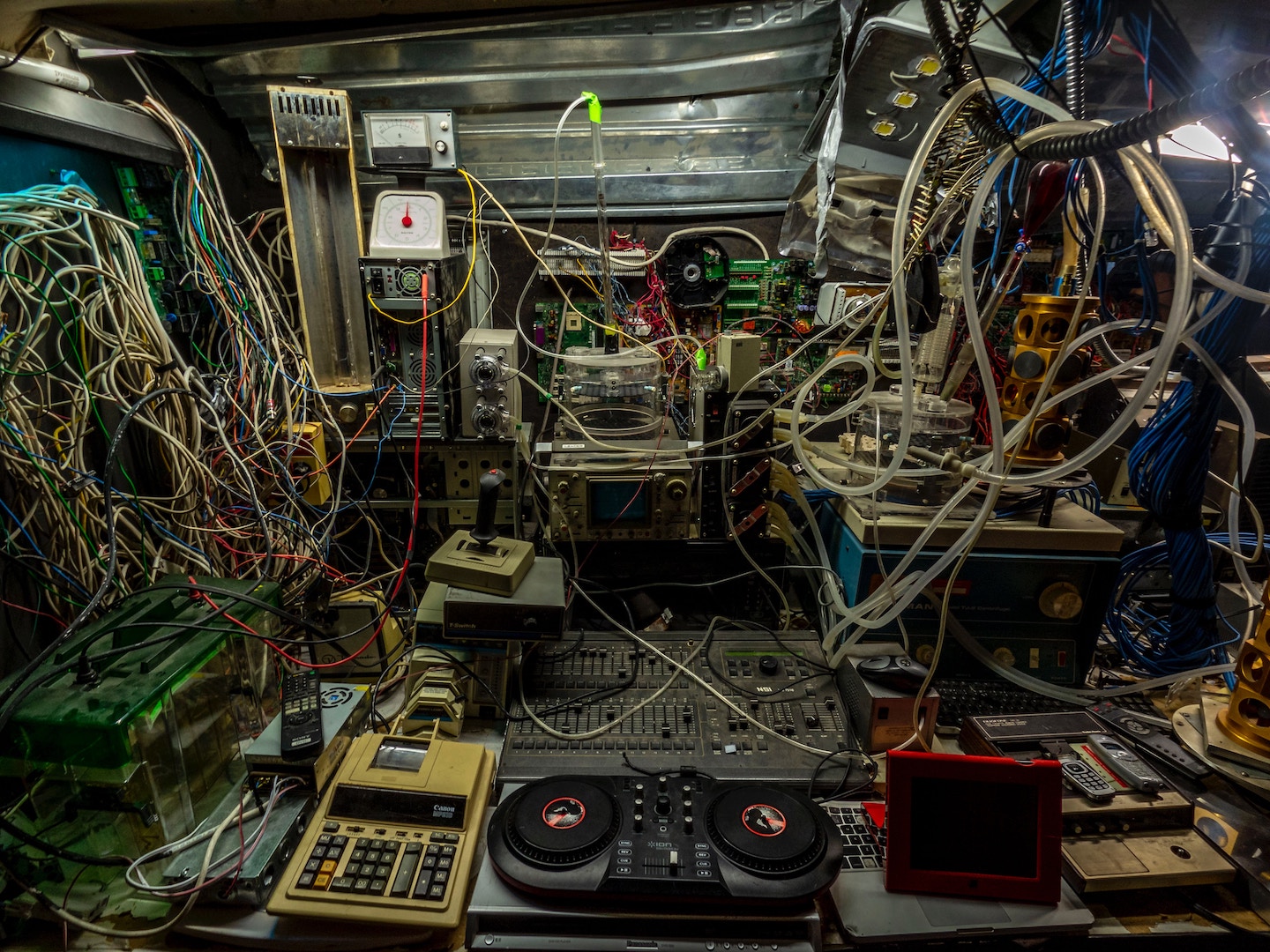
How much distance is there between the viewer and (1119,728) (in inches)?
50.0

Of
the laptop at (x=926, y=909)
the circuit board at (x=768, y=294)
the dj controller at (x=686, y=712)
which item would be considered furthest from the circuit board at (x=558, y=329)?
the laptop at (x=926, y=909)

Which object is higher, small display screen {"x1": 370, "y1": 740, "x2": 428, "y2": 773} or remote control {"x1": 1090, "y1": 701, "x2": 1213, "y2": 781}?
small display screen {"x1": 370, "y1": 740, "x2": 428, "y2": 773}

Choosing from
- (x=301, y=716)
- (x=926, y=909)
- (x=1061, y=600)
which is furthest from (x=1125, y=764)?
(x=301, y=716)

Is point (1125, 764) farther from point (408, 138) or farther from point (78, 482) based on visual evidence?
point (408, 138)

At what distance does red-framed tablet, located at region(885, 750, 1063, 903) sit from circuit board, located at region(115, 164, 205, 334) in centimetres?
216

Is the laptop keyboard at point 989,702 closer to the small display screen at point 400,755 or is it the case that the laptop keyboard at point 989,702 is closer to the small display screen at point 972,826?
the small display screen at point 972,826

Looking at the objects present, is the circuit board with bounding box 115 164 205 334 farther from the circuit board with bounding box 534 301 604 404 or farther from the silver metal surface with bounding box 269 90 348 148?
the circuit board with bounding box 534 301 604 404

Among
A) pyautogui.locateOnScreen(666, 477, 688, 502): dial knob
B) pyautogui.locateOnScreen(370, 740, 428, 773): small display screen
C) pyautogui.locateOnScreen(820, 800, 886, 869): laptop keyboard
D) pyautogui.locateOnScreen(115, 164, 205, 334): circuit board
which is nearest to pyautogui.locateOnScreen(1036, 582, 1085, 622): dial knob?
pyautogui.locateOnScreen(820, 800, 886, 869): laptop keyboard

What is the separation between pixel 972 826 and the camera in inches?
38.7

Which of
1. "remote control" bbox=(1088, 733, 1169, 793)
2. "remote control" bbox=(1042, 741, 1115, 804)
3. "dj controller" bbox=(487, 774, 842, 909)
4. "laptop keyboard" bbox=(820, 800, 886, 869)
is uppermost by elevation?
"remote control" bbox=(1088, 733, 1169, 793)

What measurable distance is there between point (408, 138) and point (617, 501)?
123cm

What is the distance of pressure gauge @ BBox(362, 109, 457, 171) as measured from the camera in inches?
68.9

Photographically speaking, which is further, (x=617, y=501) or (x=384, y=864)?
(x=617, y=501)

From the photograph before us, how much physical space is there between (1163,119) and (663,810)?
1217mm
